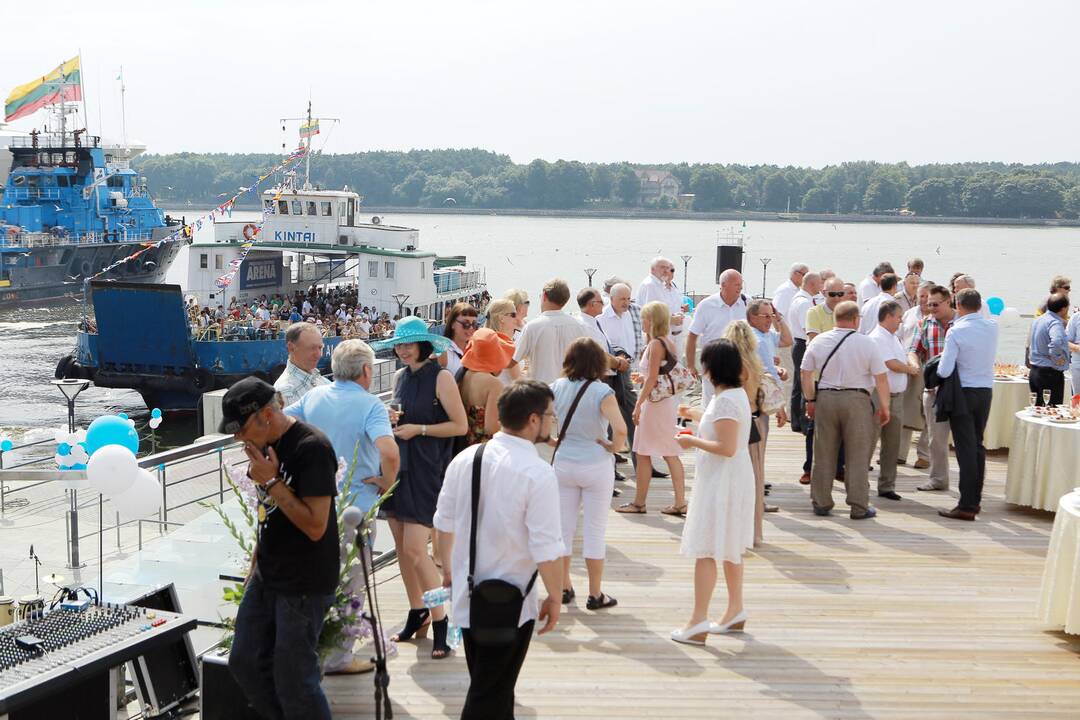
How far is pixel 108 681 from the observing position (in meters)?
3.76

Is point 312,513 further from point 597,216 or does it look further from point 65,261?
point 597,216

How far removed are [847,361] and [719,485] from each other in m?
2.42

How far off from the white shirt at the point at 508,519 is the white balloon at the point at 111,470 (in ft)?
8.64

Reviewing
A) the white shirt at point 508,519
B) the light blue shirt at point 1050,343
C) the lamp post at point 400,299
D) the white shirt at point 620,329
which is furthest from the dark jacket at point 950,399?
the lamp post at point 400,299

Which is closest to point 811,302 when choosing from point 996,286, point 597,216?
point 996,286

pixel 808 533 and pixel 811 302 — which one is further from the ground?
pixel 811 302

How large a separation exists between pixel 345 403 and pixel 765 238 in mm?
122550

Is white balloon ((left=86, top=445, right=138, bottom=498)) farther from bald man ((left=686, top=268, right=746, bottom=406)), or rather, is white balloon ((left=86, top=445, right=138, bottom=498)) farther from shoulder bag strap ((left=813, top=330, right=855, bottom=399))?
shoulder bag strap ((left=813, top=330, right=855, bottom=399))

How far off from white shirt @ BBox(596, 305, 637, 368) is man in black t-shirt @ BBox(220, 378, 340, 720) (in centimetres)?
471

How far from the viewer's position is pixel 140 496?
18.9 feet

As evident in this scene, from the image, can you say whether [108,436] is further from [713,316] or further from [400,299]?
[400,299]

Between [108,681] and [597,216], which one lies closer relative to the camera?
[108,681]

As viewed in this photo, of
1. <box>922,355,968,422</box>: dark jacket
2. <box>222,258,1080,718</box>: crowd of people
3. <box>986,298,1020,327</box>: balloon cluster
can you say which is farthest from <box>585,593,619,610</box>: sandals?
<box>986,298,1020,327</box>: balloon cluster

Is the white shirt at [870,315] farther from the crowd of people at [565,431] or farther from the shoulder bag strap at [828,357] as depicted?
the shoulder bag strap at [828,357]
